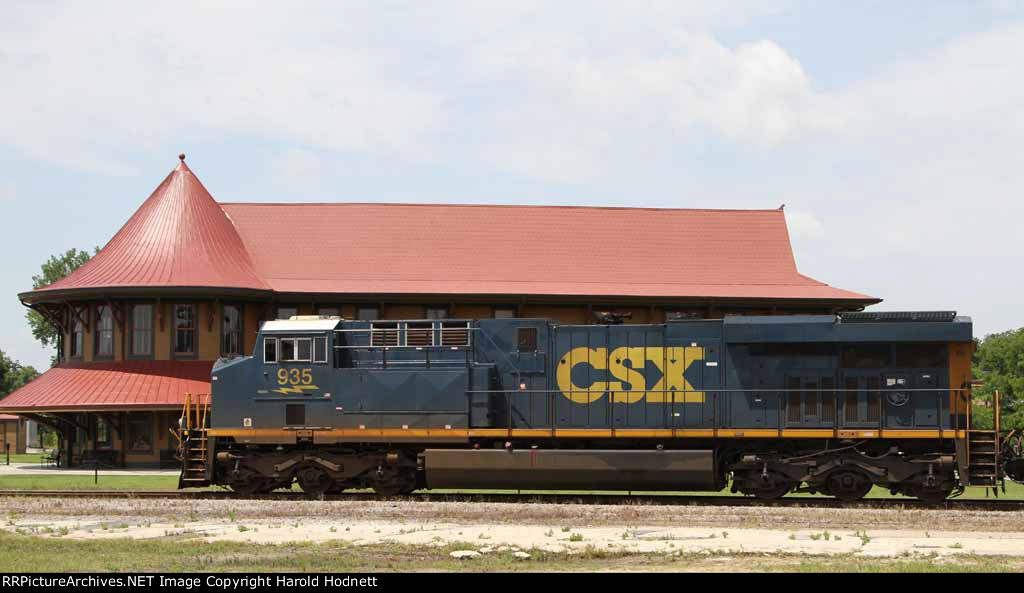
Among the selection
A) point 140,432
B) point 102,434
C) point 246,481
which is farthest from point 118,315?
point 246,481

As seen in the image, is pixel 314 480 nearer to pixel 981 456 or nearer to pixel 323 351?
pixel 323 351

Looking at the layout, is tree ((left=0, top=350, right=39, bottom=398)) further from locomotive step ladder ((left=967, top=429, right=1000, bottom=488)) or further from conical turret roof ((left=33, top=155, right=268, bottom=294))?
locomotive step ladder ((left=967, top=429, right=1000, bottom=488))

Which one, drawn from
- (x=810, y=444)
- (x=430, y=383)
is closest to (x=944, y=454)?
(x=810, y=444)

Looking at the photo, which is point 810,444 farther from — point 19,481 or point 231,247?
point 231,247

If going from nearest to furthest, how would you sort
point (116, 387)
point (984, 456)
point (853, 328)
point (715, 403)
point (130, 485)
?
point (984, 456) < point (853, 328) < point (715, 403) < point (130, 485) < point (116, 387)

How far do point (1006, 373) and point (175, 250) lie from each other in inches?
3106

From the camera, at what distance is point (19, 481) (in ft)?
106

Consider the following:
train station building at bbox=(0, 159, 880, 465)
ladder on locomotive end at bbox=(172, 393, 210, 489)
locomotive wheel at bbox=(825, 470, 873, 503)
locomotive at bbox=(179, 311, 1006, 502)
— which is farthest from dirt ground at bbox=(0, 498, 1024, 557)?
train station building at bbox=(0, 159, 880, 465)

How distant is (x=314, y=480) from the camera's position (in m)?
23.0

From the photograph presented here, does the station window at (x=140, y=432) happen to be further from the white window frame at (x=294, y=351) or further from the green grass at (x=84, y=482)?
the white window frame at (x=294, y=351)

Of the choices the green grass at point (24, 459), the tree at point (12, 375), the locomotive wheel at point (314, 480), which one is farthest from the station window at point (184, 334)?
the tree at point (12, 375)

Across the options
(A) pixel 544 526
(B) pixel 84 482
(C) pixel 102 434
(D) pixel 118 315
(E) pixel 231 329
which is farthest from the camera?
(E) pixel 231 329

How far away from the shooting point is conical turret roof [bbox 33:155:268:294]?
131 ft

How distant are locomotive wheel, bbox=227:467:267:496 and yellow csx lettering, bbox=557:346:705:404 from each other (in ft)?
20.9
